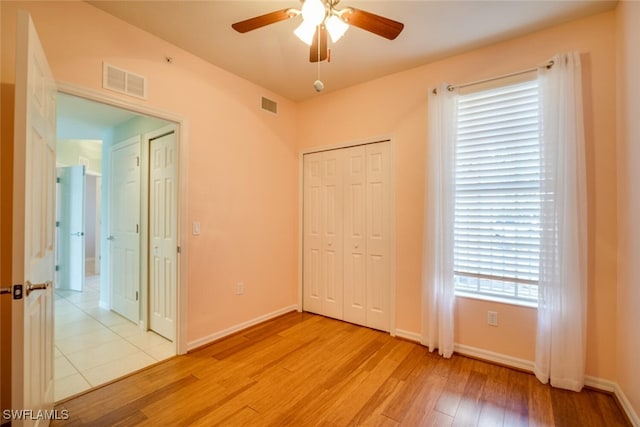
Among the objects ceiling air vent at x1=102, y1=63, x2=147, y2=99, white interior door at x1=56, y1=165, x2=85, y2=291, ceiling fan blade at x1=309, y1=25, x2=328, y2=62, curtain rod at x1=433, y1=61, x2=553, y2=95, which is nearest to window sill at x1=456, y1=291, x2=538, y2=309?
curtain rod at x1=433, y1=61, x2=553, y2=95

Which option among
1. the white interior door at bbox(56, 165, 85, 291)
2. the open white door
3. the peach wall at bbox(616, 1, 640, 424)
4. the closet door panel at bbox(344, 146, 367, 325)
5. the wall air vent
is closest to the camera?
→ the open white door

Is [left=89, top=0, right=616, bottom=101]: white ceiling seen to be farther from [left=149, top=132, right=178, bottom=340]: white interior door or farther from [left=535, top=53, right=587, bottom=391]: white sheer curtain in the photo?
[left=149, top=132, right=178, bottom=340]: white interior door

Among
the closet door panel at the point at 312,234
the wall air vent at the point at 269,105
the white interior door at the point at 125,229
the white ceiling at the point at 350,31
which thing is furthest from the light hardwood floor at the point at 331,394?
the white ceiling at the point at 350,31

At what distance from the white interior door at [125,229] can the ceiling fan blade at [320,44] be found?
2.55m

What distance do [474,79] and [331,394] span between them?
9.63 feet

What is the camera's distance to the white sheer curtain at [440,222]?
263 centimetres

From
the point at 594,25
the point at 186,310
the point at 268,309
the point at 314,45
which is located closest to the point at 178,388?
the point at 186,310

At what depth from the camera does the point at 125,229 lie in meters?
3.57

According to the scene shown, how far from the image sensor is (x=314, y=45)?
191 cm

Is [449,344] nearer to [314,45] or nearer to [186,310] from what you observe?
[186,310]

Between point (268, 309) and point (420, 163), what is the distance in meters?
2.47

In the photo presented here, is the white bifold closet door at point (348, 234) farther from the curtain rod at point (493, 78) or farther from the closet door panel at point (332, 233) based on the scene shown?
the curtain rod at point (493, 78)

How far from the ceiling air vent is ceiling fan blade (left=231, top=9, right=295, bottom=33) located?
1132 millimetres

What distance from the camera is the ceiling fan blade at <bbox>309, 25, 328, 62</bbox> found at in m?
1.84
